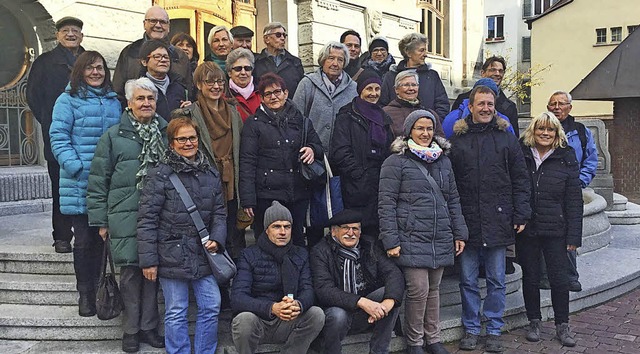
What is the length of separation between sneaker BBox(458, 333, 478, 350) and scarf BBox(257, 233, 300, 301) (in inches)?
62.6

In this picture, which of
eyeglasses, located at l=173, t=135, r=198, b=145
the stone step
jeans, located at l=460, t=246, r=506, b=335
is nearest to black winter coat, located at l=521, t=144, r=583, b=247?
jeans, located at l=460, t=246, r=506, b=335

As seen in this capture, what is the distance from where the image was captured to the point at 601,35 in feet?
91.6

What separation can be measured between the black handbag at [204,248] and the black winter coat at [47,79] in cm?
185

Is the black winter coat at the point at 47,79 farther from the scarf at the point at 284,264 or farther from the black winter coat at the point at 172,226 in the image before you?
the scarf at the point at 284,264

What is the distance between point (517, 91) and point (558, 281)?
29.4 metres

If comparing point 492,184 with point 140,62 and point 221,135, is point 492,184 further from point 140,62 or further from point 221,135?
point 140,62

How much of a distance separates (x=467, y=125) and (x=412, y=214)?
951 mm

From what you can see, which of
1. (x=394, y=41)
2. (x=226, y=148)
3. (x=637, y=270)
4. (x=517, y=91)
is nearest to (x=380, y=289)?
(x=226, y=148)

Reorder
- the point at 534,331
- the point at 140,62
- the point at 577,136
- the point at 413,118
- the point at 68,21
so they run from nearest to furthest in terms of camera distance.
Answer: the point at 413,118
the point at 140,62
the point at 534,331
the point at 68,21
the point at 577,136

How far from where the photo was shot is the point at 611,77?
16.3 metres

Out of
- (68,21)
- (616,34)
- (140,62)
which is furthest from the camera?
(616,34)

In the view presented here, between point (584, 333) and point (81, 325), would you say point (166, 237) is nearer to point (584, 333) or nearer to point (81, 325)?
point (81, 325)

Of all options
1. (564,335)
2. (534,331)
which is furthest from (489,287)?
(564,335)

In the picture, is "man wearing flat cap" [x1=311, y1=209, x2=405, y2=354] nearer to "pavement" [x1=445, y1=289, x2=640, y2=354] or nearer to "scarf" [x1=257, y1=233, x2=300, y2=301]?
"scarf" [x1=257, y1=233, x2=300, y2=301]
